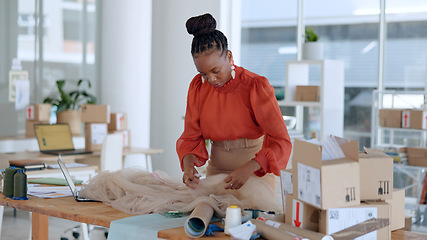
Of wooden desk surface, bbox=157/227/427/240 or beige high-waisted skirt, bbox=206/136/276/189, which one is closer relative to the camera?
wooden desk surface, bbox=157/227/427/240

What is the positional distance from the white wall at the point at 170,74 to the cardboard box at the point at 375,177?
6.00 m

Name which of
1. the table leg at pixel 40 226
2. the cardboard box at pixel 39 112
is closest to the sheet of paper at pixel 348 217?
the table leg at pixel 40 226

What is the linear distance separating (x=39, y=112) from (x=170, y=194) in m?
4.21

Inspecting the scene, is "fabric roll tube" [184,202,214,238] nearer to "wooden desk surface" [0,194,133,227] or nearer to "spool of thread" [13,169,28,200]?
"wooden desk surface" [0,194,133,227]

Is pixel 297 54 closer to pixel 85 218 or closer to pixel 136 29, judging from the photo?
pixel 136 29

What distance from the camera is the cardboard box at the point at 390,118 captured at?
20.7 feet

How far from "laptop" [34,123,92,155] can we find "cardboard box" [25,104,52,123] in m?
0.69

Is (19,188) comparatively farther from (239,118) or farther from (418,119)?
(418,119)

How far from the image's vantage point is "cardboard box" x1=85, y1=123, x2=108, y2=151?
5957mm

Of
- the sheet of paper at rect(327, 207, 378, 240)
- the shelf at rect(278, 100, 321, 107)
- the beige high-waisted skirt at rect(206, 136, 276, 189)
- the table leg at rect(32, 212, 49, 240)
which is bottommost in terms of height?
the table leg at rect(32, 212, 49, 240)

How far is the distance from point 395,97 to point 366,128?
0.60 metres

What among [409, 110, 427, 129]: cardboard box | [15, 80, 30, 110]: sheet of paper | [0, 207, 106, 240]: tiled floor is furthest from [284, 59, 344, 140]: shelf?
[15, 80, 30, 110]: sheet of paper

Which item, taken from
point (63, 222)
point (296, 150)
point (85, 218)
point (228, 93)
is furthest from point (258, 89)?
point (63, 222)

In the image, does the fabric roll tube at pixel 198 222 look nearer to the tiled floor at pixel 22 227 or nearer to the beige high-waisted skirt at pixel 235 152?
the beige high-waisted skirt at pixel 235 152
